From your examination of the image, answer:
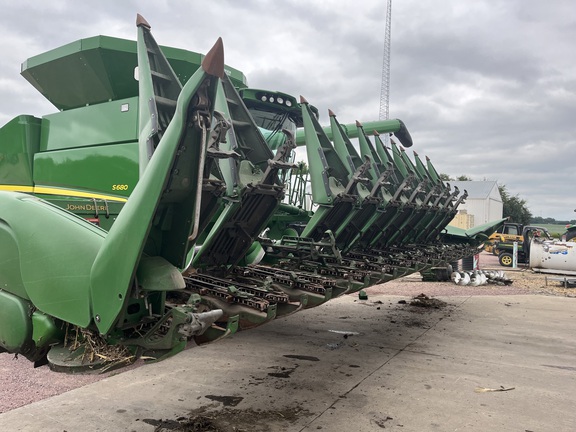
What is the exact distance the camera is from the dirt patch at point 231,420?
3225mm

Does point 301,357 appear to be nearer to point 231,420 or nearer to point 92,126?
point 231,420

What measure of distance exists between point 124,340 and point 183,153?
1.00 m

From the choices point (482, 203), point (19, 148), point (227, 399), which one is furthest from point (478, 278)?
point (482, 203)

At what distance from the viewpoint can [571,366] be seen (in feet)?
16.0

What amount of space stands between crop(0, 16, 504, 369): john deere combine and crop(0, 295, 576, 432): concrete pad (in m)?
0.85

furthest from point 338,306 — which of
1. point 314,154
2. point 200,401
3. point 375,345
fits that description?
point 200,401

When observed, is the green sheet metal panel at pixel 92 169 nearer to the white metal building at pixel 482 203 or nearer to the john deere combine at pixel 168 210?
the john deere combine at pixel 168 210

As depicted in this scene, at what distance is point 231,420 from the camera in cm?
336

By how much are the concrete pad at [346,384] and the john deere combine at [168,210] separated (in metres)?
0.85

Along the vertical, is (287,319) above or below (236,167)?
below

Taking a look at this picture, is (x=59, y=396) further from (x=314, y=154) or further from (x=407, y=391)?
(x=314, y=154)

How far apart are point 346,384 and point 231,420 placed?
1.22 metres

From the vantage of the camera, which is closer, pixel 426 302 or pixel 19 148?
pixel 19 148

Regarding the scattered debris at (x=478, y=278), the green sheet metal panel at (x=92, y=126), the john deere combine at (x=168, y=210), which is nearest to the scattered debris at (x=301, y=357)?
the john deere combine at (x=168, y=210)
